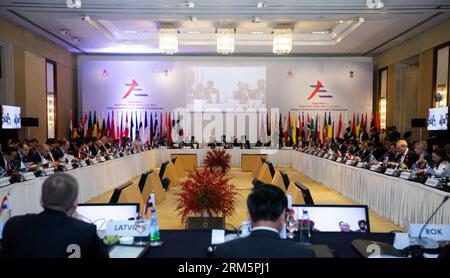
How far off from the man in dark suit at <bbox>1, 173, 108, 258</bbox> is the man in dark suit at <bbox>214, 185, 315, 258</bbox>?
49 cm

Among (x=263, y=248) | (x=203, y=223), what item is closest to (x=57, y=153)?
(x=203, y=223)

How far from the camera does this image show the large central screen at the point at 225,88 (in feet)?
44.4

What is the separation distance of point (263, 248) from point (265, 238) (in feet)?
0.13

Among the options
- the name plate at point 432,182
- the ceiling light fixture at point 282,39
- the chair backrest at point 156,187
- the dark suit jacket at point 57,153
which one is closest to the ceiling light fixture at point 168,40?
the ceiling light fixture at point 282,39

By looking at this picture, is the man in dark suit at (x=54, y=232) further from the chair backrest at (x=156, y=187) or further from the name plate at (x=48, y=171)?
the chair backrest at (x=156, y=187)

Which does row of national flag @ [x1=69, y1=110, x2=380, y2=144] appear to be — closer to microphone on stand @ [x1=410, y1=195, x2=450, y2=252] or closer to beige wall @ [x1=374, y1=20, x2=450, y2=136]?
beige wall @ [x1=374, y1=20, x2=450, y2=136]

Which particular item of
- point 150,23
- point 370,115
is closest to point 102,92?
point 150,23

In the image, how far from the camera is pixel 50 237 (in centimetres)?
141

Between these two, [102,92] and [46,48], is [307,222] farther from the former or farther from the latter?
[102,92]

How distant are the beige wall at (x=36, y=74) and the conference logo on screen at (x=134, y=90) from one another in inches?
74.9

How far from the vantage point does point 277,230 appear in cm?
137

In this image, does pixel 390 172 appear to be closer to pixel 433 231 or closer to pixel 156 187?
pixel 433 231

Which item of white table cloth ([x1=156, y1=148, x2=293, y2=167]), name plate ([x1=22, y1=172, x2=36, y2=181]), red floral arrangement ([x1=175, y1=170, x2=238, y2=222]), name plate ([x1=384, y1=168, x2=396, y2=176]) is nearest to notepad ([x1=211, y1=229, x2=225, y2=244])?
red floral arrangement ([x1=175, y1=170, x2=238, y2=222])

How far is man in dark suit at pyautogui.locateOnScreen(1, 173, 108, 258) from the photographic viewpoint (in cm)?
141
